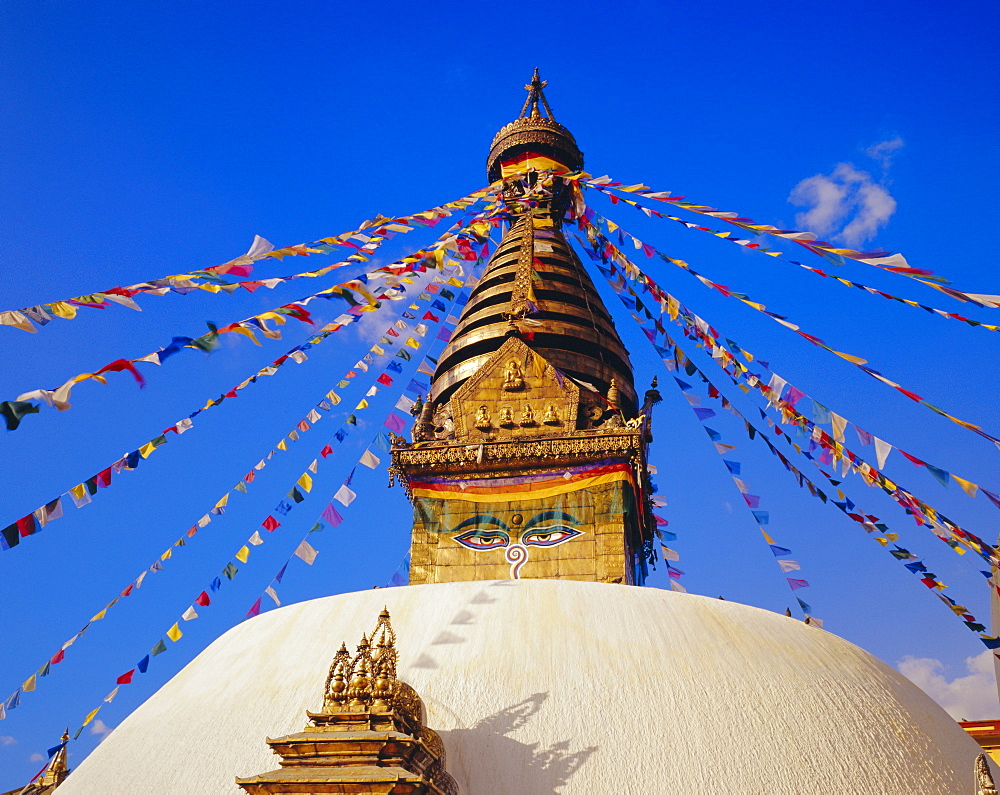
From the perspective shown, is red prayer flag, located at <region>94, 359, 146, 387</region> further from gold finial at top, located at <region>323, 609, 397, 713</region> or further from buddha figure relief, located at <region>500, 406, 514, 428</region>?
buddha figure relief, located at <region>500, 406, 514, 428</region>

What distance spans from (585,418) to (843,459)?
3944 mm

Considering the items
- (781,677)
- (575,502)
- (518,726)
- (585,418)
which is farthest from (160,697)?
(585,418)

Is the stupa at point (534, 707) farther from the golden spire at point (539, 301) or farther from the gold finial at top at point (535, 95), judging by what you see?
the gold finial at top at point (535, 95)

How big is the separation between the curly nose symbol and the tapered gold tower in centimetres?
2

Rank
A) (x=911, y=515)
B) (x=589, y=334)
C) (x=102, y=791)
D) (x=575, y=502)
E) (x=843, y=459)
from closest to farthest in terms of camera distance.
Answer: (x=102, y=791) < (x=911, y=515) < (x=843, y=459) < (x=575, y=502) < (x=589, y=334)

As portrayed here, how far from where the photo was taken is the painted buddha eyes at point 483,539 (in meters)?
10.6

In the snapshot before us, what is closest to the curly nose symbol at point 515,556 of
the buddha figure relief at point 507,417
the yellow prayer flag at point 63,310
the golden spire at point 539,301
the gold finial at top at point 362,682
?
the buddha figure relief at point 507,417

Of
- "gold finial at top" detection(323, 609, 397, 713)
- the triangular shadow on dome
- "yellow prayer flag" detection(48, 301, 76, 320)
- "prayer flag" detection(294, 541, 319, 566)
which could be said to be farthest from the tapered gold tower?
"yellow prayer flag" detection(48, 301, 76, 320)

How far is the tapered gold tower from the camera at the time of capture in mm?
10477

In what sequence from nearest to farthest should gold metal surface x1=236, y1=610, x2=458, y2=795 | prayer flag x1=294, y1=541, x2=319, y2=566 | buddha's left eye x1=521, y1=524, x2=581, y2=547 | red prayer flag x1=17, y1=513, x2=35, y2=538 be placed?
gold metal surface x1=236, y1=610, x2=458, y2=795 < red prayer flag x1=17, y1=513, x2=35, y2=538 < prayer flag x1=294, y1=541, x2=319, y2=566 < buddha's left eye x1=521, y1=524, x2=581, y2=547

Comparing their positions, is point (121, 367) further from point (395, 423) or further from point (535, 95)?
point (535, 95)

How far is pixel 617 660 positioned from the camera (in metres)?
5.51

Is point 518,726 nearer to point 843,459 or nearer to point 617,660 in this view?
point 617,660

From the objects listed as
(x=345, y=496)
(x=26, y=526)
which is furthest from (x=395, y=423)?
(x=26, y=526)
